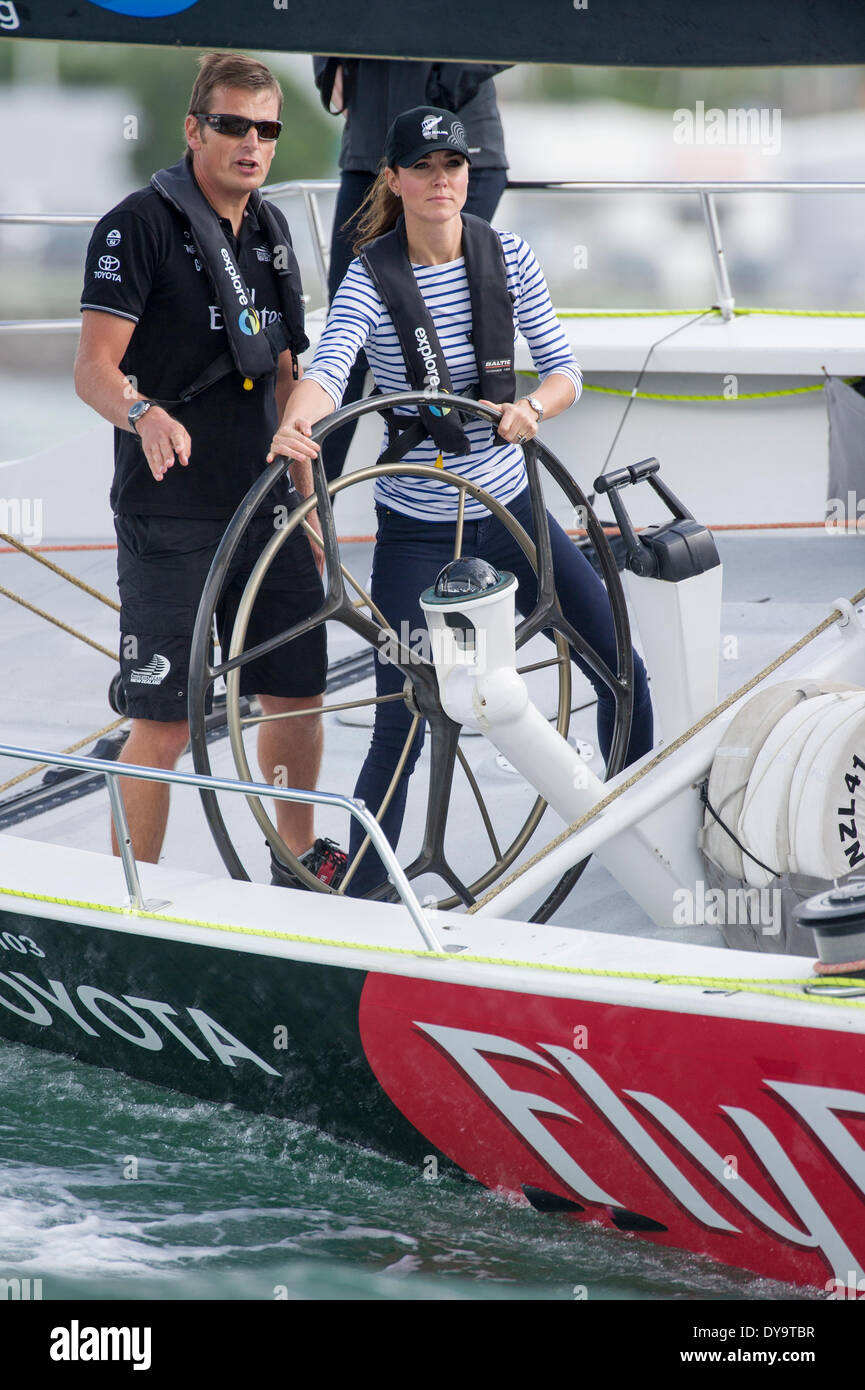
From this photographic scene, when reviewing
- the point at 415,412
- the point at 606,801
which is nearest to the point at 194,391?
the point at 415,412

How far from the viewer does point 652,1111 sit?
1.74 metres

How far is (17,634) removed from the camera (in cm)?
429

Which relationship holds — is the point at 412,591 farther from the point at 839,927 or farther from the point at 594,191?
the point at 594,191

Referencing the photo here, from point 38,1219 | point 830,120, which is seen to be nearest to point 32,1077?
point 38,1219

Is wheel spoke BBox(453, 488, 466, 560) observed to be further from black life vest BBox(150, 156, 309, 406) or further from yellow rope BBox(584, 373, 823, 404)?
yellow rope BBox(584, 373, 823, 404)

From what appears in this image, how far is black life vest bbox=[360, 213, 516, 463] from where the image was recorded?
7.21ft

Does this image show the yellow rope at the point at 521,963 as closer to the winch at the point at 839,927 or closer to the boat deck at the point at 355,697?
the winch at the point at 839,927

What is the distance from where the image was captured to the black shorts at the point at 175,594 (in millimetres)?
2301

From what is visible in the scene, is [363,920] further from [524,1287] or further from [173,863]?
[173,863]

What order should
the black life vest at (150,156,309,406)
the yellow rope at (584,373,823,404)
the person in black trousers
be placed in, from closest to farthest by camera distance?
the black life vest at (150,156,309,406) → the person in black trousers → the yellow rope at (584,373,823,404)

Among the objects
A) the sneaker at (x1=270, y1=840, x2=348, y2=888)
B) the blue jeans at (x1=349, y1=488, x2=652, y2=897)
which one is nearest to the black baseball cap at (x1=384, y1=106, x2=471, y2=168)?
the blue jeans at (x1=349, y1=488, x2=652, y2=897)

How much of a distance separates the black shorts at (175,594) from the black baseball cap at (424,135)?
1.86ft

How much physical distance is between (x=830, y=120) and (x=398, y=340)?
16.1 metres

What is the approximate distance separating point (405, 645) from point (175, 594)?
36 cm
